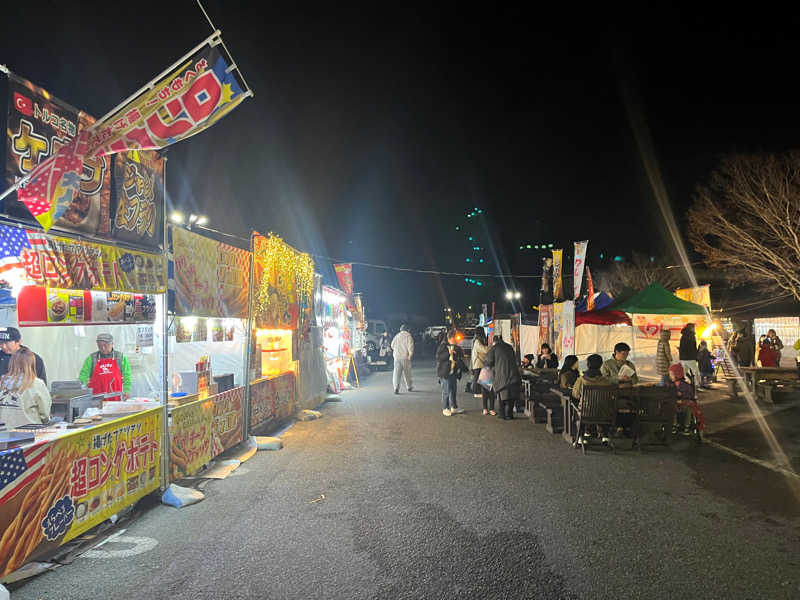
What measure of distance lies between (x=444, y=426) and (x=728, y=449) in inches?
178

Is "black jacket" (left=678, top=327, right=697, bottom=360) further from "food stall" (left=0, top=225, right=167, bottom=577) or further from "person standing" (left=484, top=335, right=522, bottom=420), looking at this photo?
"food stall" (left=0, top=225, right=167, bottom=577)

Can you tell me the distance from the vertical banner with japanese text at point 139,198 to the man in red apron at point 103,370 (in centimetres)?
229

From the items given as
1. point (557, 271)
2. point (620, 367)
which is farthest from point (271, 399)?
point (557, 271)

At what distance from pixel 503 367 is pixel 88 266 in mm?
7386

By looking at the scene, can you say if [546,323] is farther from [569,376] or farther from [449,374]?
[569,376]

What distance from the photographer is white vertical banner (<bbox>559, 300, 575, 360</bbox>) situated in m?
14.1

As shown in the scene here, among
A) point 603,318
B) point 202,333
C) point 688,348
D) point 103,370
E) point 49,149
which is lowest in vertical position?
point 688,348

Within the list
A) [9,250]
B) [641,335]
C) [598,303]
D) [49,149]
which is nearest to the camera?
[9,250]

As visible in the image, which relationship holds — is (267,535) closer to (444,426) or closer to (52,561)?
(52,561)

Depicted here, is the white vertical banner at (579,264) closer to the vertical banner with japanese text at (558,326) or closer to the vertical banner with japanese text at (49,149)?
the vertical banner with japanese text at (558,326)

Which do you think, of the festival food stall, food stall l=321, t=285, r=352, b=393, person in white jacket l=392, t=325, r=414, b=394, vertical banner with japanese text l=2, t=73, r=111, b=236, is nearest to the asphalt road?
vertical banner with japanese text l=2, t=73, r=111, b=236

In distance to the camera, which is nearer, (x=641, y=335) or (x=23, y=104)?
(x=23, y=104)

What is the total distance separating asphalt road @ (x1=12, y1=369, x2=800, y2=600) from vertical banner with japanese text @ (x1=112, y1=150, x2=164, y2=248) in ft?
9.46

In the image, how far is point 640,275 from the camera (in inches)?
1210
